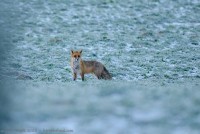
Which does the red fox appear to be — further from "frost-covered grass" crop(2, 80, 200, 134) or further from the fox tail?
"frost-covered grass" crop(2, 80, 200, 134)

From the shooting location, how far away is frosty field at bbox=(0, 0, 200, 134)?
8797mm

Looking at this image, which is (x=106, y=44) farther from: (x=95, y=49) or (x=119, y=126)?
(x=119, y=126)

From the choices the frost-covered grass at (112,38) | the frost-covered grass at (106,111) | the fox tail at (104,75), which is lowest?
the frost-covered grass at (112,38)

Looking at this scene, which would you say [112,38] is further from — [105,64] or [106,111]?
[106,111]

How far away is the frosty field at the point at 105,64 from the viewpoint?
28.9 ft

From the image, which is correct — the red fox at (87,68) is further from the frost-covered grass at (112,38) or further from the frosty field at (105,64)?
the frost-covered grass at (112,38)

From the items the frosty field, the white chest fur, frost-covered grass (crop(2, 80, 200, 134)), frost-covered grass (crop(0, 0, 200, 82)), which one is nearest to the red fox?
the white chest fur

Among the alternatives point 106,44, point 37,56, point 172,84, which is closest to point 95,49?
point 106,44

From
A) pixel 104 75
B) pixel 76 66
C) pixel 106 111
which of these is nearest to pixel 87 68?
pixel 76 66

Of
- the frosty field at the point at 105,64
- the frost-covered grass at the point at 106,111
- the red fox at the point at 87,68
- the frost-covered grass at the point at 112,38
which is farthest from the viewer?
the frost-covered grass at the point at 112,38

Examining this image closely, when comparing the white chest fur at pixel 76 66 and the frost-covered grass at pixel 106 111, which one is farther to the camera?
the white chest fur at pixel 76 66

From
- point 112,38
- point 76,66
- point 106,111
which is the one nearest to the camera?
point 106,111

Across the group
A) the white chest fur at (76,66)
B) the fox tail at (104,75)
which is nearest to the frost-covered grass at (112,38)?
the white chest fur at (76,66)

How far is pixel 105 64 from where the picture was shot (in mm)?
17094
